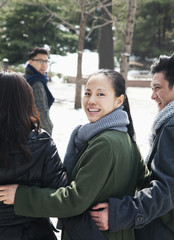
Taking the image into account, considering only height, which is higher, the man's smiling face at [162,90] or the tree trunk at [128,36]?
the tree trunk at [128,36]

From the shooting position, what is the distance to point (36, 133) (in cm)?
161

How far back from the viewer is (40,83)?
162 inches

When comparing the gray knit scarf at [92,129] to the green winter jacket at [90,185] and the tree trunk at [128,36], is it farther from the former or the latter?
the tree trunk at [128,36]

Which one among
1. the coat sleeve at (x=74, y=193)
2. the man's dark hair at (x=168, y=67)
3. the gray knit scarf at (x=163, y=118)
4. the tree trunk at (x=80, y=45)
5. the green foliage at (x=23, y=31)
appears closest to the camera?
the coat sleeve at (x=74, y=193)

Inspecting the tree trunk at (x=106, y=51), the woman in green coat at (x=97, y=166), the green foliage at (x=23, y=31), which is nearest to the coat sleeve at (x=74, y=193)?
the woman in green coat at (x=97, y=166)

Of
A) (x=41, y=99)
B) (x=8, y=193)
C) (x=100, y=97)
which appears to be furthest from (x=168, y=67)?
(x=41, y=99)

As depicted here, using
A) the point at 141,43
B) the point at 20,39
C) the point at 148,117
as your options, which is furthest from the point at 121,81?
the point at 141,43

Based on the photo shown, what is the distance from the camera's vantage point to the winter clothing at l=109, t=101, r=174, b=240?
154 cm

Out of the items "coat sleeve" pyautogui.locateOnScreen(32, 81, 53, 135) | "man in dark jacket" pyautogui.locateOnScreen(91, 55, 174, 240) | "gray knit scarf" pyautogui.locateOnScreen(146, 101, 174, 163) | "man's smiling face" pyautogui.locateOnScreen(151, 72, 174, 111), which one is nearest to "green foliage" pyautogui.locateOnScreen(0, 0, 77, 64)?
"coat sleeve" pyautogui.locateOnScreen(32, 81, 53, 135)

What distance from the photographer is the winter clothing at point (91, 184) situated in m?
1.49

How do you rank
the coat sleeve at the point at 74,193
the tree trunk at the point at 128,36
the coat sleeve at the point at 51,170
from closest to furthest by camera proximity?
the coat sleeve at the point at 74,193 < the coat sleeve at the point at 51,170 < the tree trunk at the point at 128,36

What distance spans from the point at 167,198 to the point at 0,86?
0.98m

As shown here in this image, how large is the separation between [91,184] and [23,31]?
Result: 25.2 m

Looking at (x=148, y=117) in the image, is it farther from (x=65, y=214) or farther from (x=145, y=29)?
(x=145, y=29)
